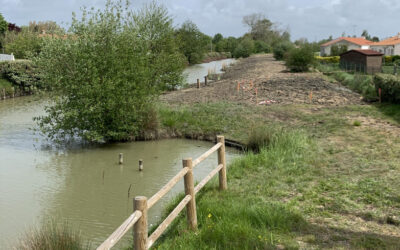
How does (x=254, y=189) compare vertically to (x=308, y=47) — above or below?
below

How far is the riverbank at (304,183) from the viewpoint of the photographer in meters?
6.29

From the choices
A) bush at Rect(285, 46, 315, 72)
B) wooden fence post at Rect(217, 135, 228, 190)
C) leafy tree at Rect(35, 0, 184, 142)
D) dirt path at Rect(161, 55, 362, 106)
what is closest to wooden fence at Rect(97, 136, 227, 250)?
wooden fence post at Rect(217, 135, 228, 190)

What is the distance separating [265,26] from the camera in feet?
463

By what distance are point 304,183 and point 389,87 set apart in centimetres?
1258

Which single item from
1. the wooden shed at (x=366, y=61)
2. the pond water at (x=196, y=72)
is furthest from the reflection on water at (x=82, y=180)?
the wooden shed at (x=366, y=61)

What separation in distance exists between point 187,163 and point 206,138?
1036 cm

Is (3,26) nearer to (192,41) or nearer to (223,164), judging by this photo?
(192,41)

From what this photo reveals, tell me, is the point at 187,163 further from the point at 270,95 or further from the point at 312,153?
the point at 270,95

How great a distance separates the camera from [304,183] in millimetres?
9109

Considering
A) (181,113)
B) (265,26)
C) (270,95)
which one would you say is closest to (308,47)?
(270,95)

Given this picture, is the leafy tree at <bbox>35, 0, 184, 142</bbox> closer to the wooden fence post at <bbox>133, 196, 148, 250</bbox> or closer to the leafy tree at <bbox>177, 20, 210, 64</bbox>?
the wooden fence post at <bbox>133, 196, 148, 250</bbox>

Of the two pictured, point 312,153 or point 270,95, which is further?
point 270,95

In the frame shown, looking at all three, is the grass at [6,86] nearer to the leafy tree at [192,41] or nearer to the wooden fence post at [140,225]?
the wooden fence post at [140,225]

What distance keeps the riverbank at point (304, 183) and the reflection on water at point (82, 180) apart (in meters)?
1.63
